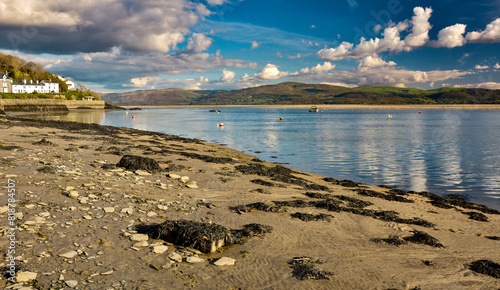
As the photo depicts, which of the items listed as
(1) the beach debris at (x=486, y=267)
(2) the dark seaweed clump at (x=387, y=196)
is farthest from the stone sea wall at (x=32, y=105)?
(1) the beach debris at (x=486, y=267)

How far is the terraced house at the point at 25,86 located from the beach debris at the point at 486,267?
6113 inches

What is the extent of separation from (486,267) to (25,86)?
562ft

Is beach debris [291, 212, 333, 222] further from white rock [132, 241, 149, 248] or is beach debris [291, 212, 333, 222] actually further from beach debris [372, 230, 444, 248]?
white rock [132, 241, 149, 248]

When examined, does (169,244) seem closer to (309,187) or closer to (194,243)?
(194,243)

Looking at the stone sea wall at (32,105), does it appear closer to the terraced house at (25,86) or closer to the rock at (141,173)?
the terraced house at (25,86)

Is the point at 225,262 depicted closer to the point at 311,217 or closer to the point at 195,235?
the point at 195,235

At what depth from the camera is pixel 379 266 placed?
8.16 metres

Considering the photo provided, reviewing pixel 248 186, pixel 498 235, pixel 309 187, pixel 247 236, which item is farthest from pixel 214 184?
pixel 498 235

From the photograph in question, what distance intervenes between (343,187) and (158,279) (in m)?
15.2

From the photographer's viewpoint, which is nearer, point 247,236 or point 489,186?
point 247,236

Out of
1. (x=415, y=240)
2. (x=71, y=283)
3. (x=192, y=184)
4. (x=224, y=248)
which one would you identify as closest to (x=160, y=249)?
(x=224, y=248)

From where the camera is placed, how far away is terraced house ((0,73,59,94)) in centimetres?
12162

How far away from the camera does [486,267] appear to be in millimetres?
8289

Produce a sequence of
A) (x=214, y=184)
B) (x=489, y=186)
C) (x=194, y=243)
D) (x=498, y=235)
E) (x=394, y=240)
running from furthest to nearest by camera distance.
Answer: (x=489, y=186)
(x=214, y=184)
(x=498, y=235)
(x=394, y=240)
(x=194, y=243)
